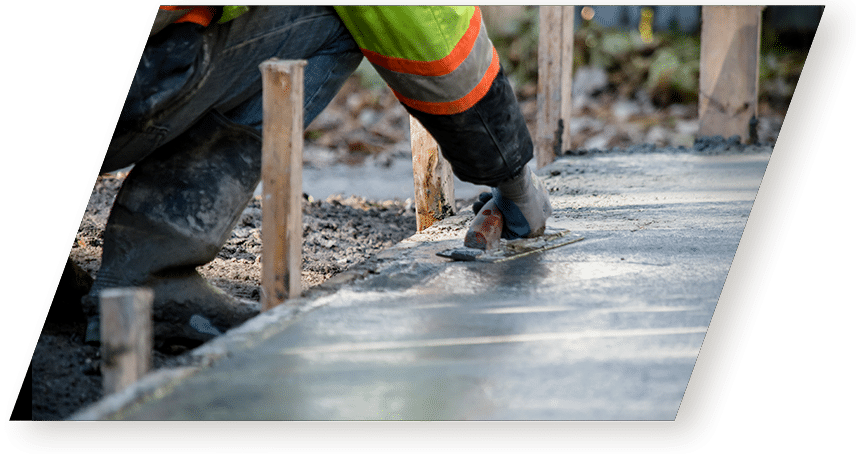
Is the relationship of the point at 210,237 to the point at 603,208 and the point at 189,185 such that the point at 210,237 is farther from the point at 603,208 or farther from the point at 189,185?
the point at 603,208

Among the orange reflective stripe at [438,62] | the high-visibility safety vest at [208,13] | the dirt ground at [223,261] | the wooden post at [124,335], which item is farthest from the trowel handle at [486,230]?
the wooden post at [124,335]

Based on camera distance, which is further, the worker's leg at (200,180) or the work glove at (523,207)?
the work glove at (523,207)

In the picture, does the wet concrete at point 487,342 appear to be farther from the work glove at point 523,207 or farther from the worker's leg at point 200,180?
the worker's leg at point 200,180

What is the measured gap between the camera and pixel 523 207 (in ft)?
8.99

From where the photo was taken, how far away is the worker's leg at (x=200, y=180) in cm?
223

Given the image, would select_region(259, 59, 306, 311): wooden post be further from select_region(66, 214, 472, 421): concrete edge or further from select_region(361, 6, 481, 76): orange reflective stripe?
select_region(361, 6, 481, 76): orange reflective stripe

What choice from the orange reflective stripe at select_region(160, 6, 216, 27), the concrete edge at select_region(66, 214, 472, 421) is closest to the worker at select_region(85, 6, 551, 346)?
the orange reflective stripe at select_region(160, 6, 216, 27)

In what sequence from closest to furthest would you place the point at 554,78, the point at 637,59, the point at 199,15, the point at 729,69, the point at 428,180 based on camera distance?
the point at 199,15 → the point at 428,180 → the point at 554,78 → the point at 729,69 → the point at 637,59

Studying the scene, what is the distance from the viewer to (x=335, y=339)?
68.1 inches

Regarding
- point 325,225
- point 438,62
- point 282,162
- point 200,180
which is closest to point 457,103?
point 438,62

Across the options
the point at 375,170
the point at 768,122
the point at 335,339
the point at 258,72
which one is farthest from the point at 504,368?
the point at 768,122

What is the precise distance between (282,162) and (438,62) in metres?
0.58

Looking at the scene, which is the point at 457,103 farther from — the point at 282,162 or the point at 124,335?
the point at 124,335

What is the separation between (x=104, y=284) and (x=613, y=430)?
1.51 m
